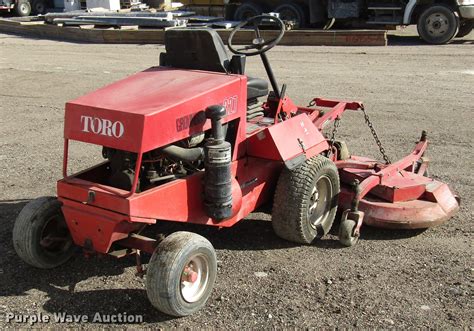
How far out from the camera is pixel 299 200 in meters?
4.09

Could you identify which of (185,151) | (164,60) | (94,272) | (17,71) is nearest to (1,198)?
(94,272)

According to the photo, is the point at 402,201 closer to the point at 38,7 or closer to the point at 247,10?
the point at 247,10

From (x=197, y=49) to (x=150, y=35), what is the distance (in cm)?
1240

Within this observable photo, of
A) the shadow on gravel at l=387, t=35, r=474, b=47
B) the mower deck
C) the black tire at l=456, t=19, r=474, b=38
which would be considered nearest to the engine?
the mower deck

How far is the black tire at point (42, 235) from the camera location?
3670 mm

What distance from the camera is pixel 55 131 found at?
757 cm

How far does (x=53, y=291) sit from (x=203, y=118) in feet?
4.78

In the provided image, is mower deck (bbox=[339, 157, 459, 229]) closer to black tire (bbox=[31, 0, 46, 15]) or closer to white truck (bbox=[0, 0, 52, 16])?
white truck (bbox=[0, 0, 52, 16])

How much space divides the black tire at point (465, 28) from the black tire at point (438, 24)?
3.21 feet

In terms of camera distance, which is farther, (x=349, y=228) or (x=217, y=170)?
(x=349, y=228)

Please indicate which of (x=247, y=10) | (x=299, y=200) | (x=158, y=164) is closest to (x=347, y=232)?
(x=299, y=200)

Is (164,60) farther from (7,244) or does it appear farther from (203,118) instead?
(7,244)

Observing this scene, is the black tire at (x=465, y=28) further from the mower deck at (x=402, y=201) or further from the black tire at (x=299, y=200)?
the black tire at (x=299, y=200)

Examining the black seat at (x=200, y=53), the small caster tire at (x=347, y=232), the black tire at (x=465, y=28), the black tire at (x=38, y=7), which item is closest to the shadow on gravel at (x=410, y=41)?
the black tire at (x=465, y=28)
